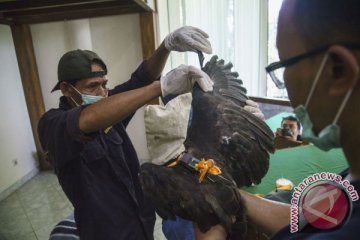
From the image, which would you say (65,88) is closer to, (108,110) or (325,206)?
(108,110)

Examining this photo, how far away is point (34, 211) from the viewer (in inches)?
97.3

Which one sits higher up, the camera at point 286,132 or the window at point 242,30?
the window at point 242,30

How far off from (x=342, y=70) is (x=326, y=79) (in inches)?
1.0

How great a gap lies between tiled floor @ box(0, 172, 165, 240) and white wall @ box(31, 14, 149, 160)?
1.21 metres

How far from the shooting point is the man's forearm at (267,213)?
0.79 metres

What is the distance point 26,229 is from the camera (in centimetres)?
223

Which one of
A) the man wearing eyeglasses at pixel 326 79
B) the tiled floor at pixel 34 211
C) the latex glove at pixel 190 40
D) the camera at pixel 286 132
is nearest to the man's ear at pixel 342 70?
the man wearing eyeglasses at pixel 326 79

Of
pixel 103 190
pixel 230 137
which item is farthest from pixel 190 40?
pixel 103 190

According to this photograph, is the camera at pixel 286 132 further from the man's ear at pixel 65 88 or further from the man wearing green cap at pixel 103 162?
the man's ear at pixel 65 88

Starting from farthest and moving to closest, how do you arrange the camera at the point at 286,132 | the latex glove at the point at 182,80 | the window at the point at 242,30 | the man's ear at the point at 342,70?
the window at the point at 242,30
the camera at the point at 286,132
the latex glove at the point at 182,80
the man's ear at the point at 342,70

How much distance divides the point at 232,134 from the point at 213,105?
0.42 feet

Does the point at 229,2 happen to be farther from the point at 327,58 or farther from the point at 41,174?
the point at 41,174

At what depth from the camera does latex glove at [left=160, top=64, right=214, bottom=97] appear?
0.97m

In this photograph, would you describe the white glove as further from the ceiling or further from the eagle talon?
the ceiling
